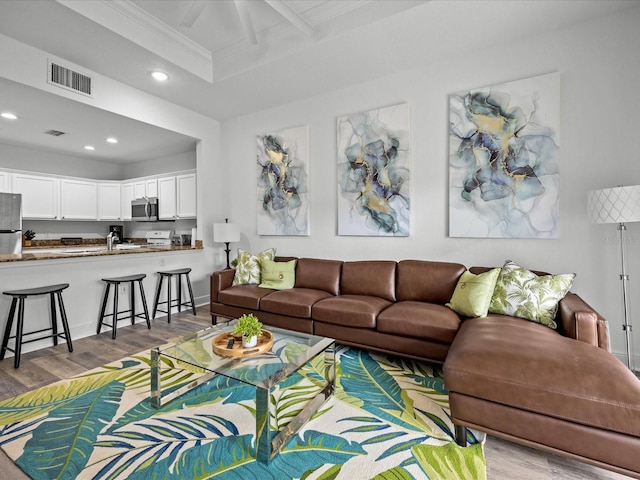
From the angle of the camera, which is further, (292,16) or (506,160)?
(506,160)

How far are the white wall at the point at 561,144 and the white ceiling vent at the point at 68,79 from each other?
248cm

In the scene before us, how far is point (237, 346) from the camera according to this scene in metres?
2.10

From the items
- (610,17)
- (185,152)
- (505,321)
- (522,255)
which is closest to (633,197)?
(522,255)

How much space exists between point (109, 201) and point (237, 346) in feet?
19.7

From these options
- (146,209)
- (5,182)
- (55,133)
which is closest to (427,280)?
(146,209)

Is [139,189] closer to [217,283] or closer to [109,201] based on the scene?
[109,201]

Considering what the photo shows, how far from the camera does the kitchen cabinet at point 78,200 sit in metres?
5.84

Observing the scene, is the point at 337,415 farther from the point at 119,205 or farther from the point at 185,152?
the point at 119,205

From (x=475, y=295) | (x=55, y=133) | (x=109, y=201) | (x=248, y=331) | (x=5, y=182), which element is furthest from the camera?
(x=109, y=201)

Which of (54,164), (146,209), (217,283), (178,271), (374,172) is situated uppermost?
(54,164)

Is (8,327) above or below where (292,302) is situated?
below

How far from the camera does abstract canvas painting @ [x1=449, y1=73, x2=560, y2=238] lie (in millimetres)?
2875

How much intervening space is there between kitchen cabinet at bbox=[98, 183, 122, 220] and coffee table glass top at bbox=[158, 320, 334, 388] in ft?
18.0

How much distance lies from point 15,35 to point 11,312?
98.2 inches
